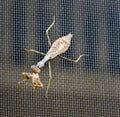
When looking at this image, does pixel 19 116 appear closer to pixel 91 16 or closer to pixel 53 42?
pixel 53 42

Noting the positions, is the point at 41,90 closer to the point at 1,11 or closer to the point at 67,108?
the point at 67,108

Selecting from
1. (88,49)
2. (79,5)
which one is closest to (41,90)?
(88,49)

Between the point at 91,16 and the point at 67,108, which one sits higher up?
the point at 91,16

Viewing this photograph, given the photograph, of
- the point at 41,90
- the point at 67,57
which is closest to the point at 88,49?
the point at 67,57

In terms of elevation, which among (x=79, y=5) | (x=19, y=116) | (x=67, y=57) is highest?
(x=79, y=5)

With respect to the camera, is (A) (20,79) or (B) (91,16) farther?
(B) (91,16)

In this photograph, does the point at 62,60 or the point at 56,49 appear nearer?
the point at 56,49
